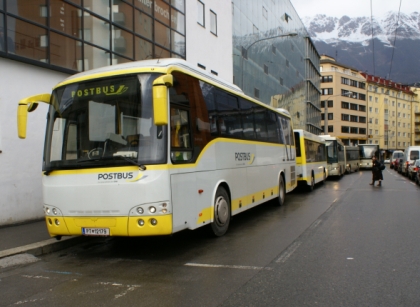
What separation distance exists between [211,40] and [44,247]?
17345 mm

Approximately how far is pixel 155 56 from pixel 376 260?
42.8 feet

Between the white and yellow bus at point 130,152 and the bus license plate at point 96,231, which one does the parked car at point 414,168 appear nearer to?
the white and yellow bus at point 130,152

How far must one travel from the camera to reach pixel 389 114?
109625 millimetres

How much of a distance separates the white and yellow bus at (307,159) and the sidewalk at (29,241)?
1189cm

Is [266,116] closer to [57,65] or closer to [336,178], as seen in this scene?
[57,65]

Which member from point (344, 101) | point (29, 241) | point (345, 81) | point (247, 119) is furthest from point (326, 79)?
point (29, 241)

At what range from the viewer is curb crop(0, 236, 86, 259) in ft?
23.4

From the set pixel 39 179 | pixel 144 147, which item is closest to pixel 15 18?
pixel 39 179

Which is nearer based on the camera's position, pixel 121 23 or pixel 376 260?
pixel 376 260

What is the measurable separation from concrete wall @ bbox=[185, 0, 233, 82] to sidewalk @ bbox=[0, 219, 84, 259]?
1271cm

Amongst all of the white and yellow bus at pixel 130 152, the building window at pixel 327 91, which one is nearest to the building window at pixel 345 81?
the building window at pixel 327 91

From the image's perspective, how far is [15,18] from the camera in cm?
1032

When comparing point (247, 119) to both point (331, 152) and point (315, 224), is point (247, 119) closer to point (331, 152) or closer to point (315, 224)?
point (315, 224)

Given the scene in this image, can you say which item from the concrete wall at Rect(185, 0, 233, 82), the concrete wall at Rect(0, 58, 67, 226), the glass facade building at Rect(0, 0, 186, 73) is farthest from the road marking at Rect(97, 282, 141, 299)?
the concrete wall at Rect(185, 0, 233, 82)
